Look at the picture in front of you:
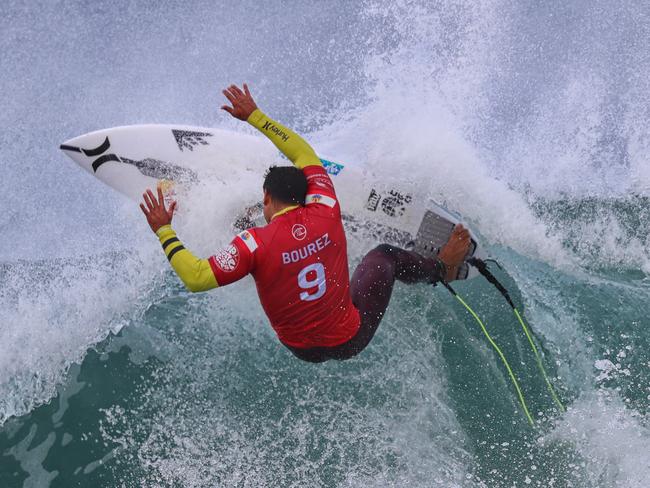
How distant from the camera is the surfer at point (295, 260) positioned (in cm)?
359

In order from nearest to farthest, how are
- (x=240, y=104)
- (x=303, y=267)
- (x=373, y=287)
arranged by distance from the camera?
(x=303, y=267)
(x=240, y=104)
(x=373, y=287)

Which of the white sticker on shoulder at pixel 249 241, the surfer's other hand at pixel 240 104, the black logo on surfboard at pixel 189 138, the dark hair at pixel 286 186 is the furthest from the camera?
the black logo on surfboard at pixel 189 138

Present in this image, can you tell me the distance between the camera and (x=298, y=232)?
12.2 ft

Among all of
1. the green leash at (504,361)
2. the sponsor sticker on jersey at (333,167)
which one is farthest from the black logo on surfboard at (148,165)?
the green leash at (504,361)

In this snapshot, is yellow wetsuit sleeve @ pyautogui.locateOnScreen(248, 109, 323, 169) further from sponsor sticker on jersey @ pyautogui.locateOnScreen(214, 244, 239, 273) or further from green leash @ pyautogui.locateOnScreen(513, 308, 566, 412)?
green leash @ pyautogui.locateOnScreen(513, 308, 566, 412)

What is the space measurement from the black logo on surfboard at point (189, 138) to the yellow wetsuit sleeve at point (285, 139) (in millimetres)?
1456

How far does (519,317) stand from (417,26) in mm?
3350

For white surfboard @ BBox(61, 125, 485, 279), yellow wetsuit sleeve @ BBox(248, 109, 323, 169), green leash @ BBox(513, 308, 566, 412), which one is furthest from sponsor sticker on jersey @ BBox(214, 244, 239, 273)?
green leash @ BBox(513, 308, 566, 412)

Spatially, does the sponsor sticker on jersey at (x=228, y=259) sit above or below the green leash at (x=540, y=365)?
above

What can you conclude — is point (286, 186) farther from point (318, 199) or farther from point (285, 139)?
point (285, 139)

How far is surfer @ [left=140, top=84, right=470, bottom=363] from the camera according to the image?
3.59m

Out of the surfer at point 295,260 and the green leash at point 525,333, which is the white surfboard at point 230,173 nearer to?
the green leash at point 525,333

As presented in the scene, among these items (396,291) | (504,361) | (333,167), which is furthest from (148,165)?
(504,361)

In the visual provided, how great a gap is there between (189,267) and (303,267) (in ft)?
1.86
